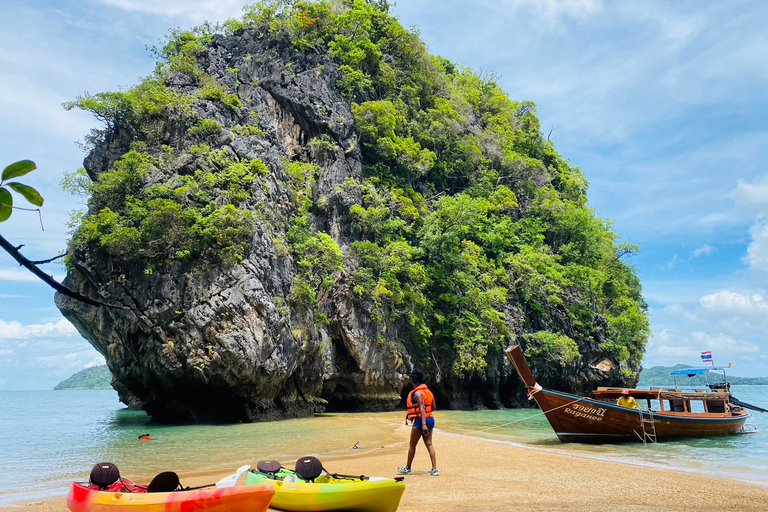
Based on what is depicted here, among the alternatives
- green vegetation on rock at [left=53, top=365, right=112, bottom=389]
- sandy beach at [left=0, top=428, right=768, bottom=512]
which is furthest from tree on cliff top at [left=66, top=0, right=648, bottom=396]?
green vegetation on rock at [left=53, top=365, right=112, bottom=389]

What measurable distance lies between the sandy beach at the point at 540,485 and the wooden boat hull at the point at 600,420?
2.20m

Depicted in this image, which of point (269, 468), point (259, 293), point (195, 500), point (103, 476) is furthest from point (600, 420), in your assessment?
point (259, 293)

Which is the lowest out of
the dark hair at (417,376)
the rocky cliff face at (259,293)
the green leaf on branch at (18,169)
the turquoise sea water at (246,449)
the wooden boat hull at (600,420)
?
the turquoise sea water at (246,449)

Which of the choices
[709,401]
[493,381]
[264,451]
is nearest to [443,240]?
[493,381]

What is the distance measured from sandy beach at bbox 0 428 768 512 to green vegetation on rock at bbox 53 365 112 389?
518 ft

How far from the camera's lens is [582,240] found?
35156 mm

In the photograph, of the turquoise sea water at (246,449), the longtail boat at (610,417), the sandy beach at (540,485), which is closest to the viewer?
the sandy beach at (540,485)

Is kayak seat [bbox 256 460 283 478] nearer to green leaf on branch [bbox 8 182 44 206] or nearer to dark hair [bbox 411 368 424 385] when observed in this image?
dark hair [bbox 411 368 424 385]

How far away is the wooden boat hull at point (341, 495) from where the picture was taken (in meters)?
5.86

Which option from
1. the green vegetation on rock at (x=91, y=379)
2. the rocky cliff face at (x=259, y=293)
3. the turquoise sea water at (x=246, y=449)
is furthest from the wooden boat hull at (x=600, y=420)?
the green vegetation on rock at (x=91, y=379)

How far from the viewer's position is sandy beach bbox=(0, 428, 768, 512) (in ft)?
21.5

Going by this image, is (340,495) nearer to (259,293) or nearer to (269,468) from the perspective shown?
(269,468)

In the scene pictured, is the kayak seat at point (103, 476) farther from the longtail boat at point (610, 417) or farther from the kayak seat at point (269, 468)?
the longtail boat at point (610, 417)

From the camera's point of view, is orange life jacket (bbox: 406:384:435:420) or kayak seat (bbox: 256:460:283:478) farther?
orange life jacket (bbox: 406:384:435:420)
